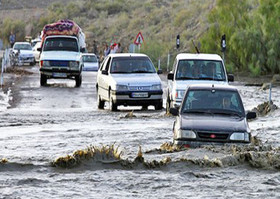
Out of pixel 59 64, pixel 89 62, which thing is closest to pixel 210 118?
pixel 59 64

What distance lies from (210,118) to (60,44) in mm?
24019

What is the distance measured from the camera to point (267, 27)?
44.6 m

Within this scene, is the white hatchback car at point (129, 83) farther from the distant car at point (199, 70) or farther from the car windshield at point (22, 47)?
the car windshield at point (22, 47)

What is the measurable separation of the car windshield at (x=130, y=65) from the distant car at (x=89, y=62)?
26539mm

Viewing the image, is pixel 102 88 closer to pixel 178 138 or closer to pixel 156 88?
pixel 156 88

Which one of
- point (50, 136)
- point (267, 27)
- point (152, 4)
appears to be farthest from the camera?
point (152, 4)

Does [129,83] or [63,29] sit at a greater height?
[63,29]

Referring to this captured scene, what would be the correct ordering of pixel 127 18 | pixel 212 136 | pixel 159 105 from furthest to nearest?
pixel 127 18 < pixel 159 105 < pixel 212 136

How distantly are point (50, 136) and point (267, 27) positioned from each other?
2671cm

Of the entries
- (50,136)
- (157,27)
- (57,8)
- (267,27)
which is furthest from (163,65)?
(57,8)

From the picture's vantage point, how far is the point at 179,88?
75.7 ft

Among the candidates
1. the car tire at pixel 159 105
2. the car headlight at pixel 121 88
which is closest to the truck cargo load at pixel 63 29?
the car tire at pixel 159 105

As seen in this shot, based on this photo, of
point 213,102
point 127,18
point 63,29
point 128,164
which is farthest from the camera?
point 127,18

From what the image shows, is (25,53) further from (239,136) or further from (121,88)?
(239,136)
